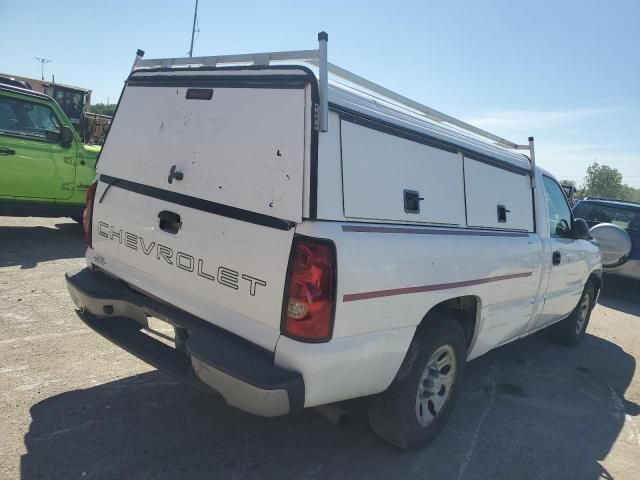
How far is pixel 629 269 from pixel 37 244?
33.1 feet

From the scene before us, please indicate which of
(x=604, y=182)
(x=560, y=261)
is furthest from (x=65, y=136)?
(x=604, y=182)

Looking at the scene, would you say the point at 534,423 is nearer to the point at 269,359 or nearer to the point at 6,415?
the point at 269,359

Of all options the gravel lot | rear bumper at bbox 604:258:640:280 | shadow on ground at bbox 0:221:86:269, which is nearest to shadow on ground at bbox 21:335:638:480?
the gravel lot

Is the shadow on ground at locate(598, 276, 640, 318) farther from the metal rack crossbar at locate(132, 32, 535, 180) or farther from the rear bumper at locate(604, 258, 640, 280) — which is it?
the metal rack crossbar at locate(132, 32, 535, 180)

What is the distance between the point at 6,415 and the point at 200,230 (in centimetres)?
169

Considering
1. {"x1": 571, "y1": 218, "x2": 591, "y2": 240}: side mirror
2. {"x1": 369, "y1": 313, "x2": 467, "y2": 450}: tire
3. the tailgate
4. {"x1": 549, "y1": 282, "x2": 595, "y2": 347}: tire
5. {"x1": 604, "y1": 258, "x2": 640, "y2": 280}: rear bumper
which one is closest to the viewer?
the tailgate

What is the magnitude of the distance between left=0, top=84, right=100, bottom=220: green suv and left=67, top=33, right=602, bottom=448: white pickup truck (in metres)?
4.49

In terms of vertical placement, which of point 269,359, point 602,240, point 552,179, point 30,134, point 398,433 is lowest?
point 398,433

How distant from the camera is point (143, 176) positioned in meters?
3.22

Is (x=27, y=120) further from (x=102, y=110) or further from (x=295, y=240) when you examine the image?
(x=102, y=110)

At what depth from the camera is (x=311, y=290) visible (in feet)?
7.94

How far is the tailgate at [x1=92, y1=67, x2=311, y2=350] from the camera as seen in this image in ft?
8.29

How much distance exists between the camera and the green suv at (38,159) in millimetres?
7160

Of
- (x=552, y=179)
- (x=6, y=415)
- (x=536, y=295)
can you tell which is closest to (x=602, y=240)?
(x=552, y=179)
